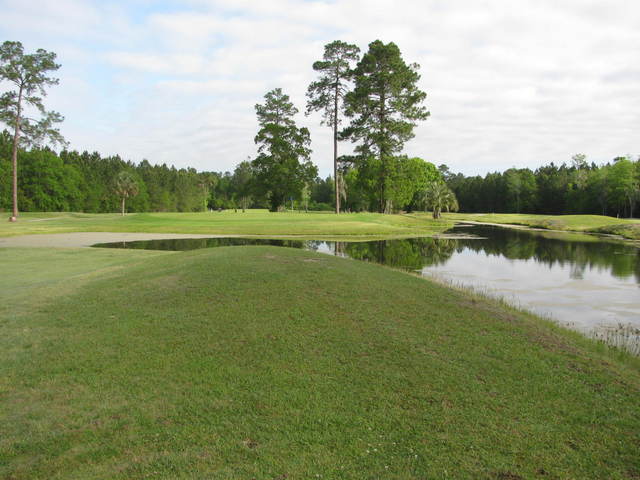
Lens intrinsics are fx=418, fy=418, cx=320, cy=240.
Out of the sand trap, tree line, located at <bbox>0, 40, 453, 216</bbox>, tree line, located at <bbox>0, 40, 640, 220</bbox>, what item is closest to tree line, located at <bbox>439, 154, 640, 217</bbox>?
tree line, located at <bbox>0, 40, 640, 220</bbox>

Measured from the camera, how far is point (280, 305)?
922 centimetres

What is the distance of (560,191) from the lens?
97875mm

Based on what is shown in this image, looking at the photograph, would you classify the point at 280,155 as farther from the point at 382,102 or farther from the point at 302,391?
the point at 302,391

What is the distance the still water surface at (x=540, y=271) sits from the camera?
1196 cm

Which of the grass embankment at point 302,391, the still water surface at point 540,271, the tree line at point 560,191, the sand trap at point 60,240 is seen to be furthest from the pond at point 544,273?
the tree line at point 560,191

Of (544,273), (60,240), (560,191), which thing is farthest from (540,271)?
(560,191)

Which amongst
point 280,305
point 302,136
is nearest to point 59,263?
point 280,305

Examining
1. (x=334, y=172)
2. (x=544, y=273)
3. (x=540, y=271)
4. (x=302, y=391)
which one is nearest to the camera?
(x=302, y=391)

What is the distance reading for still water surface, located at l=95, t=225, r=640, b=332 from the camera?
1196 centimetres

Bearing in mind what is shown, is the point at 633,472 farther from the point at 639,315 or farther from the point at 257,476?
the point at 639,315

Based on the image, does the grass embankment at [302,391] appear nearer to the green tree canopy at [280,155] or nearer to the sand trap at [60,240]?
the sand trap at [60,240]

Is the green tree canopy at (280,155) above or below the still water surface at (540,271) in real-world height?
above

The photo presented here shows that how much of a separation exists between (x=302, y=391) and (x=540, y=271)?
17.0 meters

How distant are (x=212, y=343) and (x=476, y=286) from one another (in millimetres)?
11009
